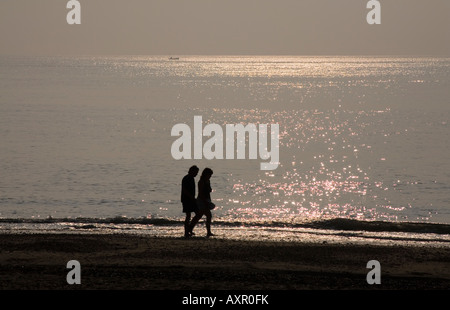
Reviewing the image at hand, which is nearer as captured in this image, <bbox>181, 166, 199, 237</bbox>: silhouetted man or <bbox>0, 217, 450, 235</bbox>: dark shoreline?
<bbox>181, 166, 199, 237</bbox>: silhouetted man

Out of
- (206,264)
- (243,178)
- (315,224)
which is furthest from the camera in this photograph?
(243,178)

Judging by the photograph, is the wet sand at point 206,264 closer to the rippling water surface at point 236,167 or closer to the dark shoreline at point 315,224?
the dark shoreline at point 315,224

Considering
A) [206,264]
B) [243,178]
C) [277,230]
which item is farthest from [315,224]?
[243,178]

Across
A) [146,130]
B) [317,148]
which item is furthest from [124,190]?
[146,130]


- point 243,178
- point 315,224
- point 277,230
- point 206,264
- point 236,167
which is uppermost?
point 236,167

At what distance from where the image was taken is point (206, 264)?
14281 millimetres

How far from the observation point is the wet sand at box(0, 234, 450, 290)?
12.5 m

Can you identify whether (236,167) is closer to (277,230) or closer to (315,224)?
(315,224)

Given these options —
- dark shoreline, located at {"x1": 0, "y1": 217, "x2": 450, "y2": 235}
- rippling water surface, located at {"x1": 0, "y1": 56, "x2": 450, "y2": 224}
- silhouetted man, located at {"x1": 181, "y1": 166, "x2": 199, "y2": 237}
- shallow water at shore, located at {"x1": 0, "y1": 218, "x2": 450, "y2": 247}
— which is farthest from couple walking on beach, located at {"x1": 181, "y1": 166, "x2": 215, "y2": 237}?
rippling water surface, located at {"x1": 0, "y1": 56, "x2": 450, "y2": 224}

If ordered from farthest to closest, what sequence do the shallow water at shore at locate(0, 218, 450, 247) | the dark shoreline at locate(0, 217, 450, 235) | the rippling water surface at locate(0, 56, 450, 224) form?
the rippling water surface at locate(0, 56, 450, 224)
the dark shoreline at locate(0, 217, 450, 235)
the shallow water at shore at locate(0, 218, 450, 247)

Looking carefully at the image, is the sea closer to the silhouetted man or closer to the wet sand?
the silhouetted man

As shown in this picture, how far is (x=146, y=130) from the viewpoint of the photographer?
68688 mm

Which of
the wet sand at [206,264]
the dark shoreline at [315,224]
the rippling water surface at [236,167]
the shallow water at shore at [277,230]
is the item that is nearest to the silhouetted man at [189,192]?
the wet sand at [206,264]

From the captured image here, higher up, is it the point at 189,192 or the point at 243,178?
the point at 243,178
